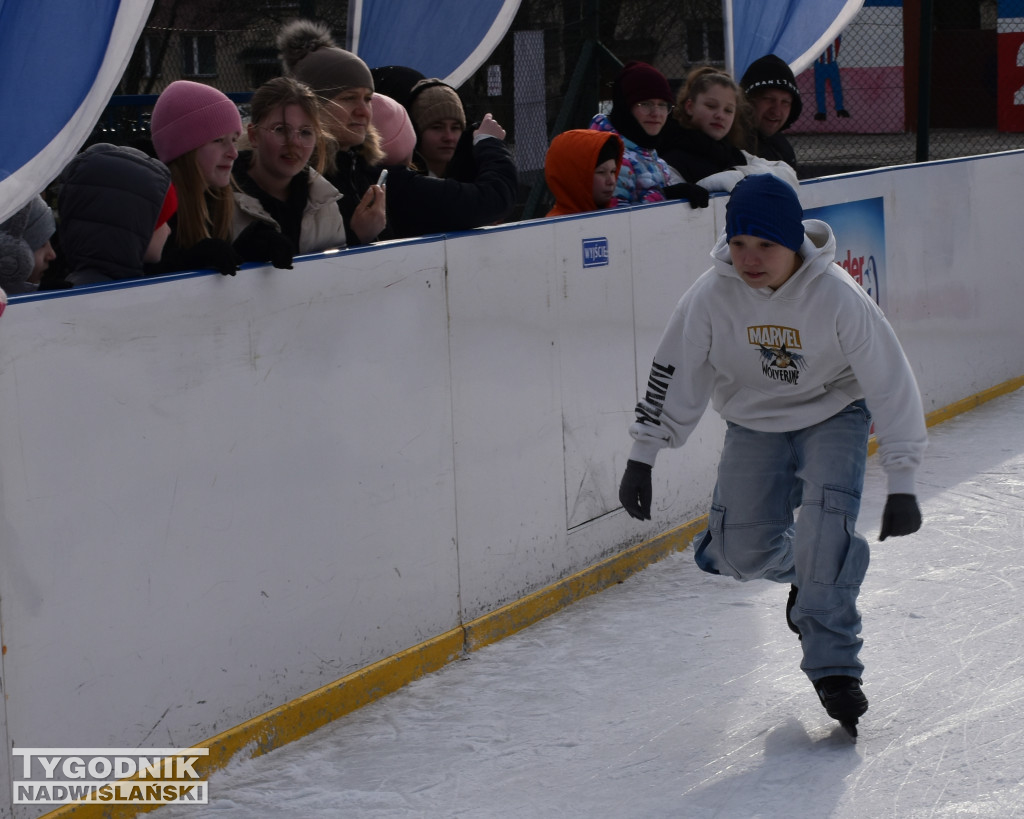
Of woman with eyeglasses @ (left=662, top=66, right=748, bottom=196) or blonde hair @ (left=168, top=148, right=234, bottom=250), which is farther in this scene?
woman with eyeglasses @ (left=662, top=66, right=748, bottom=196)

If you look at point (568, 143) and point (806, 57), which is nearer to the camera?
point (568, 143)

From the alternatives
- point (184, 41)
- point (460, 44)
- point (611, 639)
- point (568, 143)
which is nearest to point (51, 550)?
point (611, 639)

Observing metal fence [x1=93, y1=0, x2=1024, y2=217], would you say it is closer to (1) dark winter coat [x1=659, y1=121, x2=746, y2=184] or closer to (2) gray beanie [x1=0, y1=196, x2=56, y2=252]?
(1) dark winter coat [x1=659, y1=121, x2=746, y2=184]

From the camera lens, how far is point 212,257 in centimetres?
321

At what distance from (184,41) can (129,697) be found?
20.1ft

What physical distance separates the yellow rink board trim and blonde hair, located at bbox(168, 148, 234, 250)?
1.18 meters

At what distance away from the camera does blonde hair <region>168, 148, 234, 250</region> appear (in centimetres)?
340

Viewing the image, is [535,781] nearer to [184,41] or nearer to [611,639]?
[611,639]

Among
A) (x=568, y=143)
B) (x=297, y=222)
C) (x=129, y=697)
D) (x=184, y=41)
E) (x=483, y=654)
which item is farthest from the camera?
(x=184, y=41)

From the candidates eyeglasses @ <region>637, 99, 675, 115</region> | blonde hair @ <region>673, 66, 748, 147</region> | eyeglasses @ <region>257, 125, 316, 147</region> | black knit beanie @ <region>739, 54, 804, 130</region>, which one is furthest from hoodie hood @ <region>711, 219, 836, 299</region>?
black knit beanie @ <region>739, 54, 804, 130</region>

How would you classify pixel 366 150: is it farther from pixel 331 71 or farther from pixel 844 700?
pixel 844 700

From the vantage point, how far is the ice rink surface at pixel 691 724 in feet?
10.0

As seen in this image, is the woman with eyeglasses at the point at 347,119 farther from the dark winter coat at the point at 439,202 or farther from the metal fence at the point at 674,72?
the metal fence at the point at 674,72

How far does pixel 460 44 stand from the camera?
5.27m
